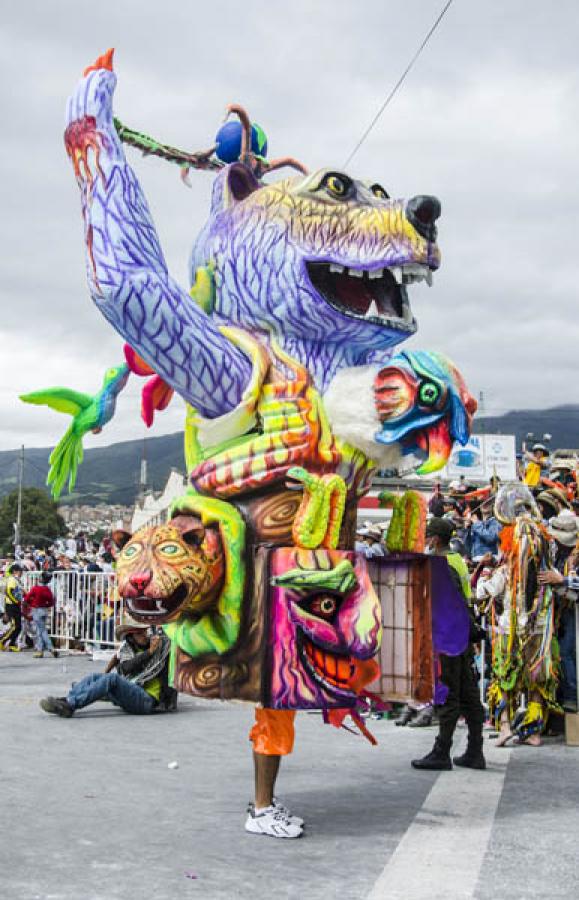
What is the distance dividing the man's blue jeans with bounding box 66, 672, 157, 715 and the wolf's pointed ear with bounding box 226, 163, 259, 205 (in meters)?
4.44

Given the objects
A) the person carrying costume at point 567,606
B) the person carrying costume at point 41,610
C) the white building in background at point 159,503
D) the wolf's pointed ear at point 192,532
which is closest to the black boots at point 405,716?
the person carrying costume at point 567,606

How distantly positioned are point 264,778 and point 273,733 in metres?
0.20

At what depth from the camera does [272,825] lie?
4.07m

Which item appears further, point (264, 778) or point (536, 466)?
point (536, 466)

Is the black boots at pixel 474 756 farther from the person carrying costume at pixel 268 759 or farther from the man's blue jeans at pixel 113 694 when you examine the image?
the man's blue jeans at pixel 113 694

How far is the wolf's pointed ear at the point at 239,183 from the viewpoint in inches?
183

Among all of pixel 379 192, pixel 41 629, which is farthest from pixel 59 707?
pixel 41 629

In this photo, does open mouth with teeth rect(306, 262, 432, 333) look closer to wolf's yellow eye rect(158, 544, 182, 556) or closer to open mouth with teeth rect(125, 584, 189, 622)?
wolf's yellow eye rect(158, 544, 182, 556)

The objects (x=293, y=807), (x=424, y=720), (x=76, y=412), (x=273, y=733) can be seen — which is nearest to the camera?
(x=273, y=733)

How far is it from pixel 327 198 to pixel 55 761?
12.0 feet

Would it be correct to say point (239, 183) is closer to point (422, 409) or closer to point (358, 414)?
point (358, 414)

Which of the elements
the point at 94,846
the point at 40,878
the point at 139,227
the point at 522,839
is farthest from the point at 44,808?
the point at 139,227

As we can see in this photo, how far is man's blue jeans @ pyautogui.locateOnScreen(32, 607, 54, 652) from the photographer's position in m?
13.3

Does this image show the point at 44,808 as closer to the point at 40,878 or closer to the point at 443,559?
the point at 40,878
